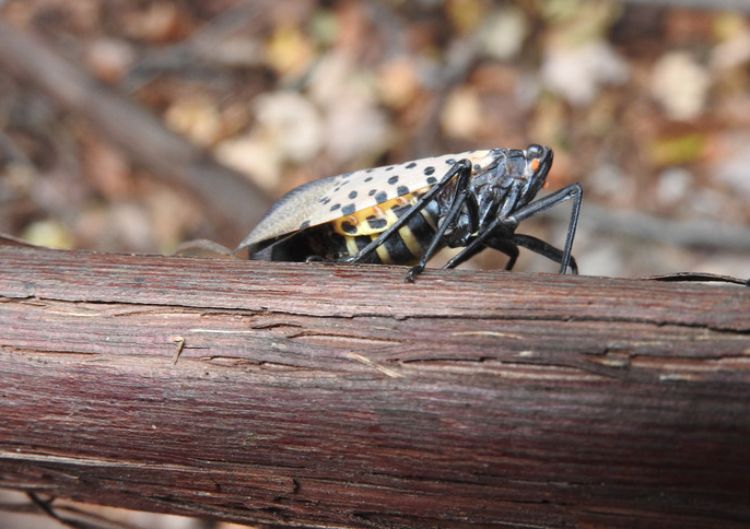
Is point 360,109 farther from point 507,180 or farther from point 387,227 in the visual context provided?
point 387,227

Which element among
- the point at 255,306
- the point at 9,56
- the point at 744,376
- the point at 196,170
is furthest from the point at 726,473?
the point at 9,56

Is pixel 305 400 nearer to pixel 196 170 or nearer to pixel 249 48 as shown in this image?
pixel 196 170

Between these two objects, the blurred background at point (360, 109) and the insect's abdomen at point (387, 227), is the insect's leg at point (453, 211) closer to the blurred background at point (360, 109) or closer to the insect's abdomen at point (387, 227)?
the insect's abdomen at point (387, 227)

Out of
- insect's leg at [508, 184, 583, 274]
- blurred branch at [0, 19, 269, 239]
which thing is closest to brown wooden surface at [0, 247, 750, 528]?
insect's leg at [508, 184, 583, 274]

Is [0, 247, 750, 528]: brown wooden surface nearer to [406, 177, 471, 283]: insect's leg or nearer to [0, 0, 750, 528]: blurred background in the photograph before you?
[406, 177, 471, 283]: insect's leg

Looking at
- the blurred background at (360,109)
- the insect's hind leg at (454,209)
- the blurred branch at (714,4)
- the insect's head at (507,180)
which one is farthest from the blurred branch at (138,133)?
the blurred branch at (714,4)
